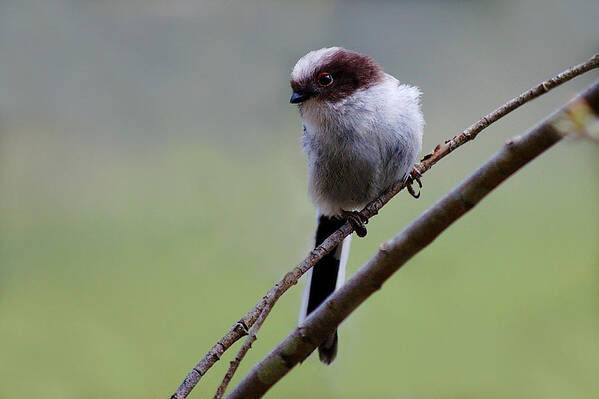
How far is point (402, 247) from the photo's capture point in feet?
2.63

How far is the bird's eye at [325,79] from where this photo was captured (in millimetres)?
1641

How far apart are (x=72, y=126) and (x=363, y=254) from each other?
1.08 metres

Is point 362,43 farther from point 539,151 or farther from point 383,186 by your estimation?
point 539,151

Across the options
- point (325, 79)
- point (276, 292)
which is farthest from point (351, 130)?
point (276, 292)

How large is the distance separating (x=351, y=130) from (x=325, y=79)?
147 mm

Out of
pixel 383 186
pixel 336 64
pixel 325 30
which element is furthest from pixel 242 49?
pixel 383 186

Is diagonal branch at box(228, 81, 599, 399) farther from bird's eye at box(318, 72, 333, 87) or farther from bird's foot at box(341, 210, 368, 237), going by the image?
bird's eye at box(318, 72, 333, 87)

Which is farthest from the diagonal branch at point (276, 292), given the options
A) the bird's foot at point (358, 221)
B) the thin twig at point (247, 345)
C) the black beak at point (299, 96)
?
the black beak at point (299, 96)

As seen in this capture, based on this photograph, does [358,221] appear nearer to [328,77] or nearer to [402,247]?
[328,77]

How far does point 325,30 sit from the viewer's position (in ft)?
7.45

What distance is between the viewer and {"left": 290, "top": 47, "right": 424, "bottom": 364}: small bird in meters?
1.60

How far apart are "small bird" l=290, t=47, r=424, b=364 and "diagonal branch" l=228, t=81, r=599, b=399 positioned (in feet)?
2.32

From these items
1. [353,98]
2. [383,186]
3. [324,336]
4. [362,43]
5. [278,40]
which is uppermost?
[278,40]

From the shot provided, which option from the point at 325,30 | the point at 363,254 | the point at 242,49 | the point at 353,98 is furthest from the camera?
the point at 242,49
